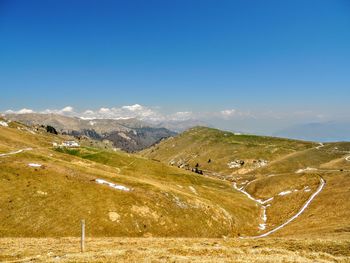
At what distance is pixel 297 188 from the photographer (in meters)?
134

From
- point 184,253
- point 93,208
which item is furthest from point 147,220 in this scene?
point 184,253

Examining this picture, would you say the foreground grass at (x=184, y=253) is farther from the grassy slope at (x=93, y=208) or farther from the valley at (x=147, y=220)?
the grassy slope at (x=93, y=208)

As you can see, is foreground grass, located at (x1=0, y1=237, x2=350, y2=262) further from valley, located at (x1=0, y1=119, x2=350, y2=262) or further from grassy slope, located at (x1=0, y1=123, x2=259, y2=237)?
grassy slope, located at (x1=0, y1=123, x2=259, y2=237)

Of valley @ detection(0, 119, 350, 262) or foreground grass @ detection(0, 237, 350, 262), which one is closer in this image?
foreground grass @ detection(0, 237, 350, 262)

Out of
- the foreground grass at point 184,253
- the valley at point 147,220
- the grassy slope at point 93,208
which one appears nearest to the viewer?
the foreground grass at point 184,253

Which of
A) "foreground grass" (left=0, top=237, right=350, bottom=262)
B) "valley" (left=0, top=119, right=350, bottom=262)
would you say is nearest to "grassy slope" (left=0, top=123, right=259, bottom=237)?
"valley" (left=0, top=119, right=350, bottom=262)

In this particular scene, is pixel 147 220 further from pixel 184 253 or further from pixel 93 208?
pixel 184 253

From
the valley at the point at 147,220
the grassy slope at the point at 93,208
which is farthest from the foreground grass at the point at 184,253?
the grassy slope at the point at 93,208

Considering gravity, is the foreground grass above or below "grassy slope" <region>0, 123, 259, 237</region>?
above

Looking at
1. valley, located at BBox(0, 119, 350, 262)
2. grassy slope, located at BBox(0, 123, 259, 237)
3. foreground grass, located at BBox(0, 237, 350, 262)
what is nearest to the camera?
foreground grass, located at BBox(0, 237, 350, 262)

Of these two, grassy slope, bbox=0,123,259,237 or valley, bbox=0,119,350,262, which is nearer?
valley, bbox=0,119,350,262

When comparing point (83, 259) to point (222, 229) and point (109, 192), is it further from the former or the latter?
point (222, 229)

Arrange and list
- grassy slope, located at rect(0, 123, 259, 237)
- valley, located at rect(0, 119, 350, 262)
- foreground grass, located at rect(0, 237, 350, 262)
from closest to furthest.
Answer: foreground grass, located at rect(0, 237, 350, 262)
valley, located at rect(0, 119, 350, 262)
grassy slope, located at rect(0, 123, 259, 237)

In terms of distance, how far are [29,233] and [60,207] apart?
9.59 metres
